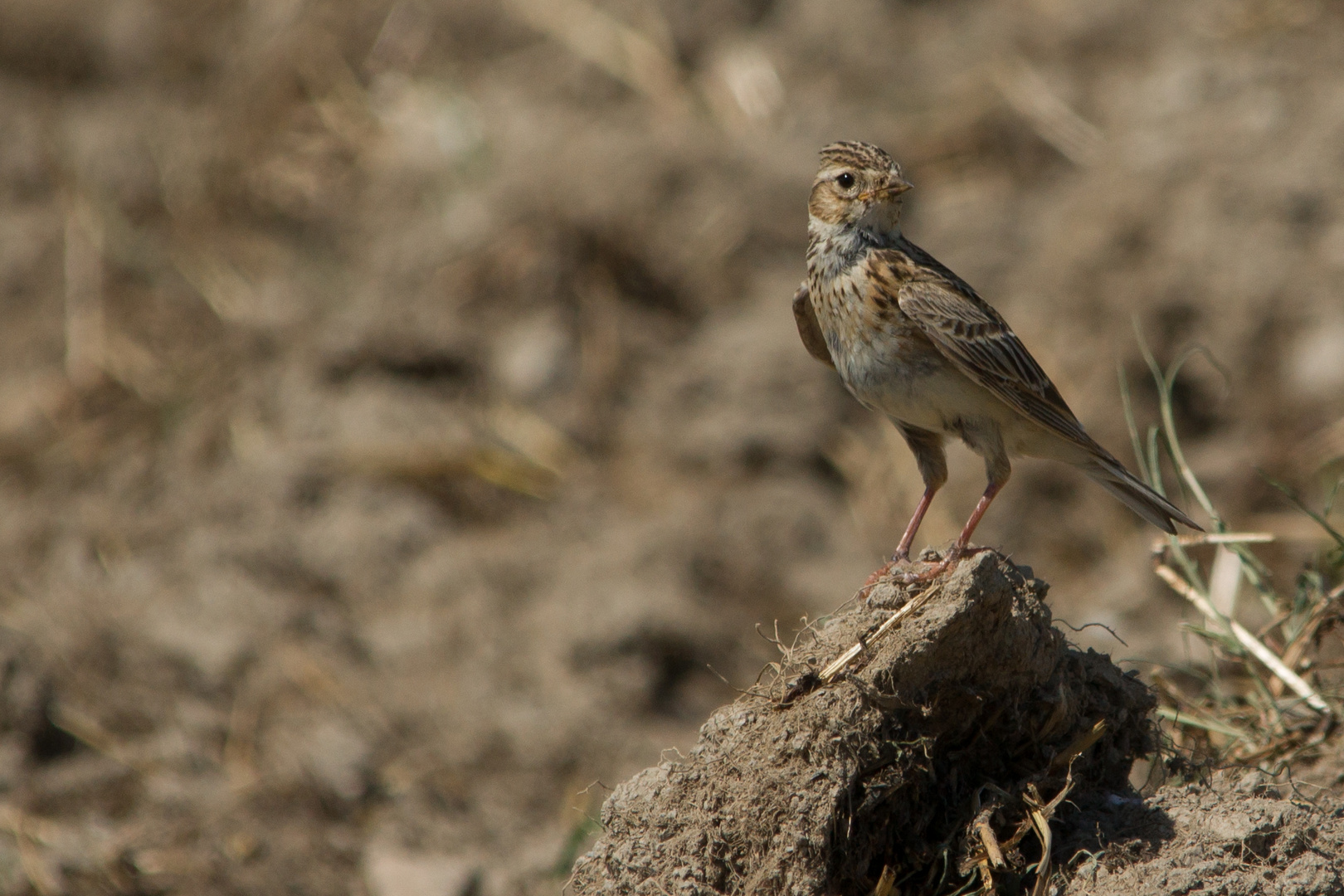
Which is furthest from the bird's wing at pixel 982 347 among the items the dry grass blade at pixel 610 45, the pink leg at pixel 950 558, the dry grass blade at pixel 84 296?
the dry grass blade at pixel 84 296

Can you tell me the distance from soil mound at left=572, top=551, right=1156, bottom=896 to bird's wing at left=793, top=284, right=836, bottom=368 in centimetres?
187

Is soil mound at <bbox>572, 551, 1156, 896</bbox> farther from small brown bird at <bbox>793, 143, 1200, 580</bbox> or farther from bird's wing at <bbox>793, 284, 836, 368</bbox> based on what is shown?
bird's wing at <bbox>793, 284, 836, 368</bbox>

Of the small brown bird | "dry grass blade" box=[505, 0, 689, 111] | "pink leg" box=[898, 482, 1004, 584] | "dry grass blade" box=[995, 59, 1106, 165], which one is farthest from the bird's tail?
"dry grass blade" box=[505, 0, 689, 111]

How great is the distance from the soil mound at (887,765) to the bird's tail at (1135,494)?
1.19 meters

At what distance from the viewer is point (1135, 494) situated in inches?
215

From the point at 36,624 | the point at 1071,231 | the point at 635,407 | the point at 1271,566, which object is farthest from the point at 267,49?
the point at 1271,566

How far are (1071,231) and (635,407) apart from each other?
328 cm

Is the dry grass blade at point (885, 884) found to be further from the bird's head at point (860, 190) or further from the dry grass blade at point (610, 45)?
the dry grass blade at point (610, 45)

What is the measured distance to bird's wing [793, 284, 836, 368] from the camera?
5.83 meters

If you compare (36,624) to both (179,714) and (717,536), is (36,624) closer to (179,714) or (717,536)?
(179,714)

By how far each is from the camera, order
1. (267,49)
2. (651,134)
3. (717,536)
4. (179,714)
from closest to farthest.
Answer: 1. (179,714)
2. (717,536)
3. (651,134)
4. (267,49)

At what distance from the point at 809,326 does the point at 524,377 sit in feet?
14.3

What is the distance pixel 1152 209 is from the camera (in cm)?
962

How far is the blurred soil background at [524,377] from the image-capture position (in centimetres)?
812
